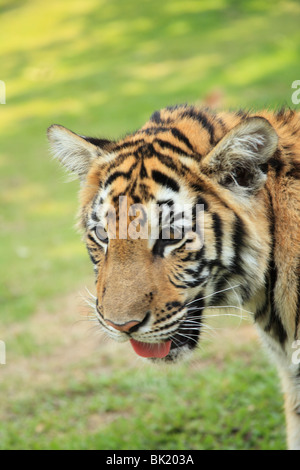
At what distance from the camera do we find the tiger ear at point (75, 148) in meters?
2.87

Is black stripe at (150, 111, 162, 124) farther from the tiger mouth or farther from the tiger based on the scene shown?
the tiger mouth

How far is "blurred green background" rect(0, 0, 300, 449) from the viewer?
14.0ft

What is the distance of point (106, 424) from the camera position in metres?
4.39

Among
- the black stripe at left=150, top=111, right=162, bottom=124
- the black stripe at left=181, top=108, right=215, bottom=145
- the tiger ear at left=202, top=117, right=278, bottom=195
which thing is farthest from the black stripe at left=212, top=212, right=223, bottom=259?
the black stripe at left=150, top=111, right=162, bottom=124

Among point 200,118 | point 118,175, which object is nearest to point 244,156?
point 200,118

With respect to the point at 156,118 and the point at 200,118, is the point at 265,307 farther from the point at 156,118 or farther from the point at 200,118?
the point at 156,118

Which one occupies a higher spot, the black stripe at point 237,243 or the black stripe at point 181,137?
the black stripe at point 181,137

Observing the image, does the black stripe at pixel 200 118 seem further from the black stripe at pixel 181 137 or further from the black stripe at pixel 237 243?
the black stripe at pixel 237 243

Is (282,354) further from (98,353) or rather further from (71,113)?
(71,113)

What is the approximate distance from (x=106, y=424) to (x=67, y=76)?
13.4m

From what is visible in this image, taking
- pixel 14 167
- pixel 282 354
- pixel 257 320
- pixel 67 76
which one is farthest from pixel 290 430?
pixel 67 76

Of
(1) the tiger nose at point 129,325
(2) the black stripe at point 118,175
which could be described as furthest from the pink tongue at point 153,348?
(2) the black stripe at point 118,175

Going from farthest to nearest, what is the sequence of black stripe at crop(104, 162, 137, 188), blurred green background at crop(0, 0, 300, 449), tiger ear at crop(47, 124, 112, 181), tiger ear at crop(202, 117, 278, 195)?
blurred green background at crop(0, 0, 300, 449)
tiger ear at crop(47, 124, 112, 181)
black stripe at crop(104, 162, 137, 188)
tiger ear at crop(202, 117, 278, 195)

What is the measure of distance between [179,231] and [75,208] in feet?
25.9
